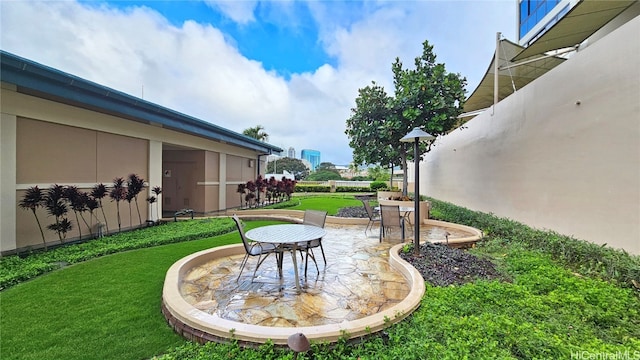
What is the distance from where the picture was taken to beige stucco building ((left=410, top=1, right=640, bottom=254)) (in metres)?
3.79

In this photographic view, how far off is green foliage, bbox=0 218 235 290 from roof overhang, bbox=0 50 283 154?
10.3 feet

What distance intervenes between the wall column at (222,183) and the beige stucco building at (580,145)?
10682 mm

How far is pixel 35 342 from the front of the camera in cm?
250

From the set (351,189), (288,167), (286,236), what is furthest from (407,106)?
(288,167)

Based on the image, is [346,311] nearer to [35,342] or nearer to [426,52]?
[35,342]

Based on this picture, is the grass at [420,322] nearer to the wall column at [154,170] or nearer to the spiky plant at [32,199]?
the spiky plant at [32,199]

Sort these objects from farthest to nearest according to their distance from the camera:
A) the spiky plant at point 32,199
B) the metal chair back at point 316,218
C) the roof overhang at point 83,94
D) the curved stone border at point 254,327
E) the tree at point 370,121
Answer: the tree at point 370,121, the spiky plant at point 32,199, the metal chair back at point 316,218, the roof overhang at point 83,94, the curved stone border at point 254,327

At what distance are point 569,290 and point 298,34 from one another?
471 inches

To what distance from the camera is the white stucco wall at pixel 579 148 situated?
378 cm

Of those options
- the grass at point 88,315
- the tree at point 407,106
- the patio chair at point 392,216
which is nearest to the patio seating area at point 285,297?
the grass at point 88,315

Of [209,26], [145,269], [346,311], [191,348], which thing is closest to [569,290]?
[346,311]

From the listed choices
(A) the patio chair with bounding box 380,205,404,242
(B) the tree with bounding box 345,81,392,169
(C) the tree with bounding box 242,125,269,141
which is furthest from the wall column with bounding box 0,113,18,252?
(C) the tree with bounding box 242,125,269,141

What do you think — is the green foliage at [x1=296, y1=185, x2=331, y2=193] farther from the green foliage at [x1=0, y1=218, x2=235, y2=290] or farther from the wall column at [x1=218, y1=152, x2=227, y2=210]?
the green foliage at [x1=0, y1=218, x2=235, y2=290]

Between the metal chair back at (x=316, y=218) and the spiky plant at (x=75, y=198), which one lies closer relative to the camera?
the metal chair back at (x=316, y=218)
